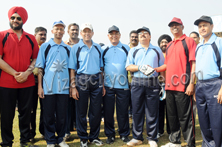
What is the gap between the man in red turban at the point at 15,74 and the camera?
3951mm

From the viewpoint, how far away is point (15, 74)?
3930mm

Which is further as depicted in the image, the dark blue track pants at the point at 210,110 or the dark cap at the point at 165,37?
the dark cap at the point at 165,37

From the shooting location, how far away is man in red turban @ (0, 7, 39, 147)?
395 cm

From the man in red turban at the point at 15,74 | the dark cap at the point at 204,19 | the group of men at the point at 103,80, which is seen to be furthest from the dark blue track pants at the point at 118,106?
the dark cap at the point at 204,19

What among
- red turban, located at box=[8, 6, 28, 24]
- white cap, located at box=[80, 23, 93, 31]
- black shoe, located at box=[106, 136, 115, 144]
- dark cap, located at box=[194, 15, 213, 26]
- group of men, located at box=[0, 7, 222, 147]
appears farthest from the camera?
black shoe, located at box=[106, 136, 115, 144]

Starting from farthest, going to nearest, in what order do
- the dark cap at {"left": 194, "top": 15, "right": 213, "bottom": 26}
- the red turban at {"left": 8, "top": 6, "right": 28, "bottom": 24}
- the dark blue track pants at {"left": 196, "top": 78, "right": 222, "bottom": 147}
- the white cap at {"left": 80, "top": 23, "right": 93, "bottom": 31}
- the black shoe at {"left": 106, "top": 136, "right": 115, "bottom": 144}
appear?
the black shoe at {"left": 106, "top": 136, "right": 115, "bottom": 144} → the white cap at {"left": 80, "top": 23, "right": 93, "bottom": 31} → the red turban at {"left": 8, "top": 6, "right": 28, "bottom": 24} → the dark cap at {"left": 194, "top": 15, "right": 213, "bottom": 26} → the dark blue track pants at {"left": 196, "top": 78, "right": 222, "bottom": 147}

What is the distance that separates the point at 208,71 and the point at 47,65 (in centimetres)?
352

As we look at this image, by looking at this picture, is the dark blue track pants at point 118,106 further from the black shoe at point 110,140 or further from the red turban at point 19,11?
the red turban at point 19,11

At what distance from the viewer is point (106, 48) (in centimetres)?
482

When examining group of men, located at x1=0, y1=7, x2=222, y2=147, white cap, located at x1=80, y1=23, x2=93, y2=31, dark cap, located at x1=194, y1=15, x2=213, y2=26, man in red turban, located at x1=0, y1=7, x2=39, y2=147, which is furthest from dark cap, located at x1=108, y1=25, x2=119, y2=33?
man in red turban, located at x1=0, y1=7, x2=39, y2=147

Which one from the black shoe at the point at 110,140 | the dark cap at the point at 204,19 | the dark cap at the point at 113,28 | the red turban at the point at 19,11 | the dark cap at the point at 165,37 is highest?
the red turban at the point at 19,11

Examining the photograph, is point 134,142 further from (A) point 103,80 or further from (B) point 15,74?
(B) point 15,74

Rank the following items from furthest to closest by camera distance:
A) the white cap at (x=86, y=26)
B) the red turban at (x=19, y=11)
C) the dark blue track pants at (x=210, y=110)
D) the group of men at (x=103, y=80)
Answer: the white cap at (x=86, y=26) → the red turban at (x=19, y=11) → the group of men at (x=103, y=80) → the dark blue track pants at (x=210, y=110)

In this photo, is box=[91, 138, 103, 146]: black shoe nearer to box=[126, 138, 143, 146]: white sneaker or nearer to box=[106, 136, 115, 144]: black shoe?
box=[106, 136, 115, 144]: black shoe
